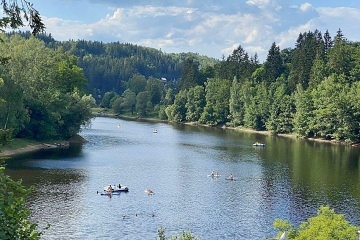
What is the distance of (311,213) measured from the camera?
52.8 metres

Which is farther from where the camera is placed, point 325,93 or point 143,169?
point 325,93

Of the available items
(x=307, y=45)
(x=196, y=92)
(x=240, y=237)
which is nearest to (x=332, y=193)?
(x=240, y=237)

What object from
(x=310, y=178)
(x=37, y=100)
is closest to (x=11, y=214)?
(x=310, y=178)

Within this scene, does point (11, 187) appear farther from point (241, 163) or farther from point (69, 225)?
point (241, 163)

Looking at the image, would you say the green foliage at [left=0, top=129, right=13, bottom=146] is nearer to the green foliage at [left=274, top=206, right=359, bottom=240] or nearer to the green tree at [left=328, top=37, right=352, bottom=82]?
the green foliage at [left=274, top=206, right=359, bottom=240]

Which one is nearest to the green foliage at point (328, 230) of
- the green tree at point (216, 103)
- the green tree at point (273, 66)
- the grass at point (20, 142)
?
the grass at point (20, 142)

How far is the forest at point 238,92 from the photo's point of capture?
96750 mm

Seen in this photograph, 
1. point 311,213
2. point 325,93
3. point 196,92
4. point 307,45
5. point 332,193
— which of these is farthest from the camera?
point 196,92

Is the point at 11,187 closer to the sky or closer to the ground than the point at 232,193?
closer to the sky

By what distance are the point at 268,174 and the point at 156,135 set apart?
2418 inches

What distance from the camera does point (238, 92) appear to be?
16925cm

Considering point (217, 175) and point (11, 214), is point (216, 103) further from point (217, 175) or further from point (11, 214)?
point (11, 214)

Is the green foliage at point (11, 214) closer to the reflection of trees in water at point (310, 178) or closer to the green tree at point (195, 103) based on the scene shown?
the reflection of trees in water at point (310, 178)

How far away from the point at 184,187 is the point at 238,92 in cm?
10619
